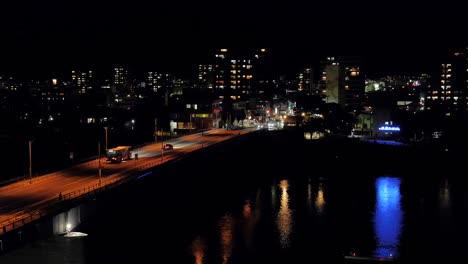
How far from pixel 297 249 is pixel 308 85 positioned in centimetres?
10618

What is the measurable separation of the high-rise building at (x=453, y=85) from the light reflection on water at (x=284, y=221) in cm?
5386

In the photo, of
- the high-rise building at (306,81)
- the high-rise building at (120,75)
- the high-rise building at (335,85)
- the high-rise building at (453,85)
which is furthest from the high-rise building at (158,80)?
the high-rise building at (453,85)

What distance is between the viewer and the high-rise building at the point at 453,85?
8450 centimetres

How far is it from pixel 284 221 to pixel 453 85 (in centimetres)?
6527

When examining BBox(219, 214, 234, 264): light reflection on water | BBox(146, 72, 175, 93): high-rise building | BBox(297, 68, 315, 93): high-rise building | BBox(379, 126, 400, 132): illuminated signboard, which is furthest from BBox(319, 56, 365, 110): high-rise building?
BBox(219, 214, 234, 264): light reflection on water

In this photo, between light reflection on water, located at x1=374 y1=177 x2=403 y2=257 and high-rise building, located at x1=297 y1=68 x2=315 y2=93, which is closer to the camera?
light reflection on water, located at x1=374 y1=177 x2=403 y2=257

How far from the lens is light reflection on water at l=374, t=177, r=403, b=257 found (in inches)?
975

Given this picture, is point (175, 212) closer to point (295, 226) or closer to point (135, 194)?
point (135, 194)

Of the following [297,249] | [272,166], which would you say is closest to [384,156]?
[272,166]

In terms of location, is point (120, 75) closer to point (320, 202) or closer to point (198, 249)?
point (320, 202)

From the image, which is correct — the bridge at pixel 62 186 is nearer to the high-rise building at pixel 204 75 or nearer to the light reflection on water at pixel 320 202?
the light reflection on water at pixel 320 202

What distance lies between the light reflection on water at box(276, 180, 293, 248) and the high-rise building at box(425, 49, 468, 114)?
2120 inches

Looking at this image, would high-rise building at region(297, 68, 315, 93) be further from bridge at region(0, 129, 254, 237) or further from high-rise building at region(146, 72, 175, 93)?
bridge at region(0, 129, 254, 237)

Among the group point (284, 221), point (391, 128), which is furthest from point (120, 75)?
point (284, 221)
